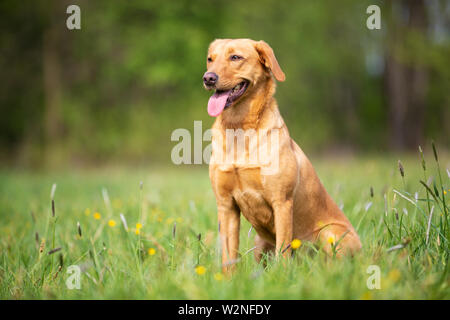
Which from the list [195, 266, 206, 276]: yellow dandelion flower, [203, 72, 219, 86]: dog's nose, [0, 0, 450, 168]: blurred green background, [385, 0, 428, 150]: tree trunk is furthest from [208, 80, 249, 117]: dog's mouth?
[385, 0, 428, 150]: tree trunk

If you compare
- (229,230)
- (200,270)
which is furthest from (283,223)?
(200,270)

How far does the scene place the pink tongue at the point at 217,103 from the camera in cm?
282

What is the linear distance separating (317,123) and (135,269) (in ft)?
58.9

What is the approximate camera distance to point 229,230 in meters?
2.95

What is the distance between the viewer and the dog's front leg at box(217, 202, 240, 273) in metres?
2.91

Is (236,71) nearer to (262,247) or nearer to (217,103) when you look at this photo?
(217,103)

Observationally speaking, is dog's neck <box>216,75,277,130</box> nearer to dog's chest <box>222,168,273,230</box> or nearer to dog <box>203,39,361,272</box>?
dog <box>203,39,361,272</box>

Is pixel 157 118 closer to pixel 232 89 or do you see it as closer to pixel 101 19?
pixel 101 19

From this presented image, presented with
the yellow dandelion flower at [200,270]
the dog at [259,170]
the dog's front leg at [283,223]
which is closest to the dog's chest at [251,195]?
the dog at [259,170]

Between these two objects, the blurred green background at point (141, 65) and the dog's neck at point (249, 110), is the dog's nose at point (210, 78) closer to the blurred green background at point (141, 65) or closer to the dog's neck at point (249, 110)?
the dog's neck at point (249, 110)
